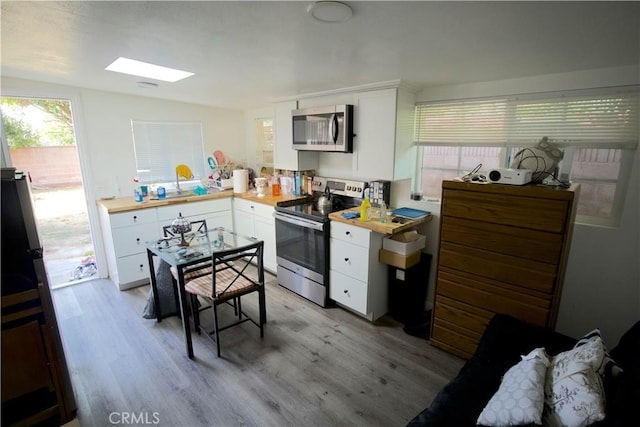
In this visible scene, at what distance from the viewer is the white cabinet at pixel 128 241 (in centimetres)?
331

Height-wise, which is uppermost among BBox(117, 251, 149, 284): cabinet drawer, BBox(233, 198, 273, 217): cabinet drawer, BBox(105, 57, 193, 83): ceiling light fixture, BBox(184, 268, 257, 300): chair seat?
BBox(105, 57, 193, 83): ceiling light fixture

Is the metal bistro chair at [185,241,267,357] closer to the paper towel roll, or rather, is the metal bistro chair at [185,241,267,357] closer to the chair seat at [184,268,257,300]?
the chair seat at [184,268,257,300]

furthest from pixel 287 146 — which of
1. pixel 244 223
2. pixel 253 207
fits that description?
pixel 244 223

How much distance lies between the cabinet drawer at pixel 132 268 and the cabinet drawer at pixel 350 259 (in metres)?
2.08

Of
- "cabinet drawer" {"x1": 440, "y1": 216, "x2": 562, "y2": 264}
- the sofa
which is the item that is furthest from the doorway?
"cabinet drawer" {"x1": 440, "y1": 216, "x2": 562, "y2": 264}

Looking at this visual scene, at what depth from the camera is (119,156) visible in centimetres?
369

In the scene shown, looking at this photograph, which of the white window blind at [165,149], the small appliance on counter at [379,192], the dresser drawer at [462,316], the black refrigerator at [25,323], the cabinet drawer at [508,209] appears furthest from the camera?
the white window blind at [165,149]

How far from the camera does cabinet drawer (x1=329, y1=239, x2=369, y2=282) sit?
8.88 ft

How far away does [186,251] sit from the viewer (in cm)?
251

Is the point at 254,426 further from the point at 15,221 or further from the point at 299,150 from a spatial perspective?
the point at 299,150

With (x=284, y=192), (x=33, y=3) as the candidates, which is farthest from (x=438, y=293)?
(x=33, y=3)

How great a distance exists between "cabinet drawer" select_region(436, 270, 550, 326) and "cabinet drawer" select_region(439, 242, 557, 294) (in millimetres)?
65

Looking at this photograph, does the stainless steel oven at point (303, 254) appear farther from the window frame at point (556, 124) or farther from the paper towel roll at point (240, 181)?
the window frame at point (556, 124)

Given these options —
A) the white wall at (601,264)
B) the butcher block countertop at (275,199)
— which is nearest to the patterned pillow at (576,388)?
the white wall at (601,264)
